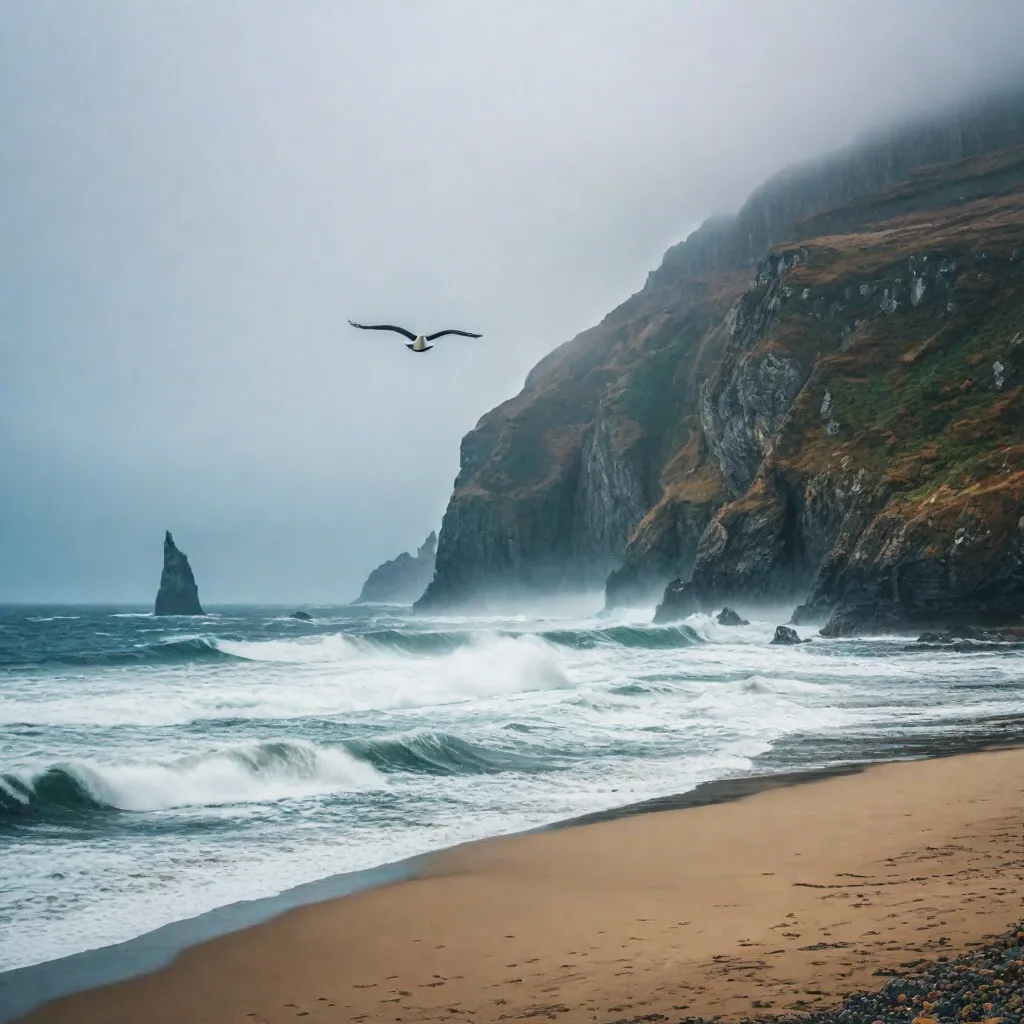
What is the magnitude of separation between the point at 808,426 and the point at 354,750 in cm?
5632

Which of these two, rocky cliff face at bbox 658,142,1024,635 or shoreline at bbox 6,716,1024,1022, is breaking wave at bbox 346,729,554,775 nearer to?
shoreline at bbox 6,716,1024,1022

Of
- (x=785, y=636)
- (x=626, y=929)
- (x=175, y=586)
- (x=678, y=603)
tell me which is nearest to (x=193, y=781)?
(x=626, y=929)

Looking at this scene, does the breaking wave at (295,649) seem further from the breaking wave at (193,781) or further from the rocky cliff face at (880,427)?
the breaking wave at (193,781)

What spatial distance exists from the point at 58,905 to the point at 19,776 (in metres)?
5.06

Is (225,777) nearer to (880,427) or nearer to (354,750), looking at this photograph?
(354,750)

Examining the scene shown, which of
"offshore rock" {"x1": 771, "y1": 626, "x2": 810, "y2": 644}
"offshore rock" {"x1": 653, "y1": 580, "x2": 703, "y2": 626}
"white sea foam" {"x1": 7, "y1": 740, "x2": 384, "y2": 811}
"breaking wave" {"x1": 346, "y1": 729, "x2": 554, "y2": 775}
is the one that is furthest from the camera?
"offshore rock" {"x1": 653, "y1": 580, "x2": 703, "y2": 626}

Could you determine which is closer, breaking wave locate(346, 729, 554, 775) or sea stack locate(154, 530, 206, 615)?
breaking wave locate(346, 729, 554, 775)

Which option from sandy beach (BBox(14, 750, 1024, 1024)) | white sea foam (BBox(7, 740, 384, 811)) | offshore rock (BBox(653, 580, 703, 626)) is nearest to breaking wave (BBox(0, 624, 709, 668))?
offshore rock (BBox(653, 580, 703, 626))

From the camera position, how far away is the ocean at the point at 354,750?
1016cm

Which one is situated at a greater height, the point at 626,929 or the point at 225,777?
the point at 626,929

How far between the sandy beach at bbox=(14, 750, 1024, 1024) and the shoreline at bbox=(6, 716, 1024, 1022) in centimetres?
18

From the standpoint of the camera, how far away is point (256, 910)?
28.7 feet

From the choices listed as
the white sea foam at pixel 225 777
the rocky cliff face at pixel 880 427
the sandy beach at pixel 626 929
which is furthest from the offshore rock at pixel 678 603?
the sandy beach at pixel 626 929

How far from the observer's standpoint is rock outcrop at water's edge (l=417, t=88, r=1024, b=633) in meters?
52.0
